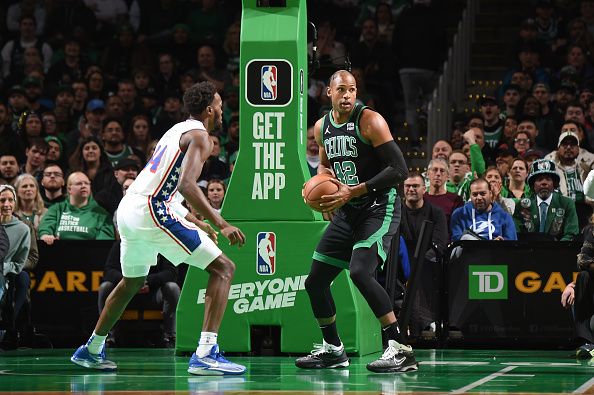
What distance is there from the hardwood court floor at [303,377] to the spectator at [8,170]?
4.23 m

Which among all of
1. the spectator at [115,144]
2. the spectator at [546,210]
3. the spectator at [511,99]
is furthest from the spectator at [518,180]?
the spectator at [115,144]

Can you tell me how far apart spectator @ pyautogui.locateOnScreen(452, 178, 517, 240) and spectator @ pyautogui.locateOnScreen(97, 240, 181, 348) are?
3.20 meters

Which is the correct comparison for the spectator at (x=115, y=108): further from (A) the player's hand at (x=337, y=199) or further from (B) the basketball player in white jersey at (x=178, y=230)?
(A) the player's hand at (x=337, y=199)

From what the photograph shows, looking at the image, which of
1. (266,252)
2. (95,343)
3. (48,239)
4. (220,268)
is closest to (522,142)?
(266,252)

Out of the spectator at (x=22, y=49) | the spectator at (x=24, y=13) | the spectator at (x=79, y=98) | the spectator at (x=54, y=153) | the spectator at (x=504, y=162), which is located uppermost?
the spectator at (x=24, y=13)

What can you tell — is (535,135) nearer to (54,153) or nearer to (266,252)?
(266,252)

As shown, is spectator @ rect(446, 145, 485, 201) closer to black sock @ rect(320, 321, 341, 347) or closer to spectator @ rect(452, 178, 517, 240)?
spectator @ rect(452, 178, 517, 240)

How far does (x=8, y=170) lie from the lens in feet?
52.7

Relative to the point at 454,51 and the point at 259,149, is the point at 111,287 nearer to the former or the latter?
the point at 259,149

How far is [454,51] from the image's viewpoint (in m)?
20.4

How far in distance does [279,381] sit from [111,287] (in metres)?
4.65

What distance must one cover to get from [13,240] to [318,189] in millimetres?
4693

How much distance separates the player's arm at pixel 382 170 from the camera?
33.6 feet

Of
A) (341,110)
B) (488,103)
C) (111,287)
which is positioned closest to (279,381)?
(341,110)
